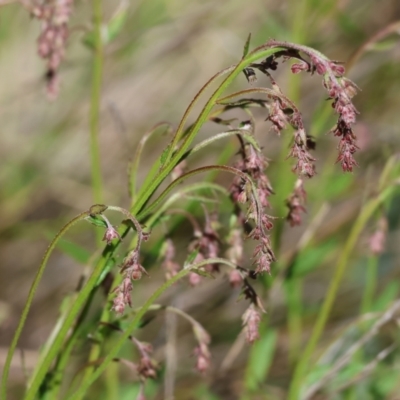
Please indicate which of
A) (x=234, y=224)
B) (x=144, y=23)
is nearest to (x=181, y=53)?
(x=144, y=23)

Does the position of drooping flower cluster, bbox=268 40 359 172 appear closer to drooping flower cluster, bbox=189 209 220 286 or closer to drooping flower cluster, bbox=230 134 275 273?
drooping flower cluster, bbox=230 134 275 273

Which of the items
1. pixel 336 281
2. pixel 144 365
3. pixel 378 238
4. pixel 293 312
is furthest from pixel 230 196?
pixel 293 312

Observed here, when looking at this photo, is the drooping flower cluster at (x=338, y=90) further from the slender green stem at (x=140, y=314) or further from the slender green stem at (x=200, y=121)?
the slender green stem at (x=140, y=314)

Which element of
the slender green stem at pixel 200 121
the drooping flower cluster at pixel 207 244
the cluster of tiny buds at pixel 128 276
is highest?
the slender green stem at pixel 200 121

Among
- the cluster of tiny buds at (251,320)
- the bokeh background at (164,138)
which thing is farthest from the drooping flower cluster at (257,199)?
the bokeh background at (164,138)

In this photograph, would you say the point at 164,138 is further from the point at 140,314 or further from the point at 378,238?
the point at 140,314
